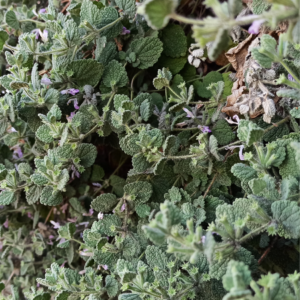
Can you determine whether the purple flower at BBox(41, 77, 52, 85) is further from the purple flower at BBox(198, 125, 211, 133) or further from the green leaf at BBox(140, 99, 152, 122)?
the purple flower at BBox(198, 125, 211, 133)

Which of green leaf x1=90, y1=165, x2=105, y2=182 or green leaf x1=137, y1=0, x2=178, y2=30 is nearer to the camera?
green leaf x1=137, y1=0, x2=178, y2=30

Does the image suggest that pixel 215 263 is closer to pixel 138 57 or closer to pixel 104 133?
pixel 104 133

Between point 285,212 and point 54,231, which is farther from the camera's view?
point 54,231

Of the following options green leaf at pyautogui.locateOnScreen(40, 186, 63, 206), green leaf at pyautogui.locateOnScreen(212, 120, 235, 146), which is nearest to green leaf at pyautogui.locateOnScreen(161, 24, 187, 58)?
green leaf at pyautogui.locateOnScreen(212, 120, 235, 146)

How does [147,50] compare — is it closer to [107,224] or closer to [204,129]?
[204,129]

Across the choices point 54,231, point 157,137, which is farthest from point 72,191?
point 157,137

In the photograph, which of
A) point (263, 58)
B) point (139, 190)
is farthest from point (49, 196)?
point (263, 58)
